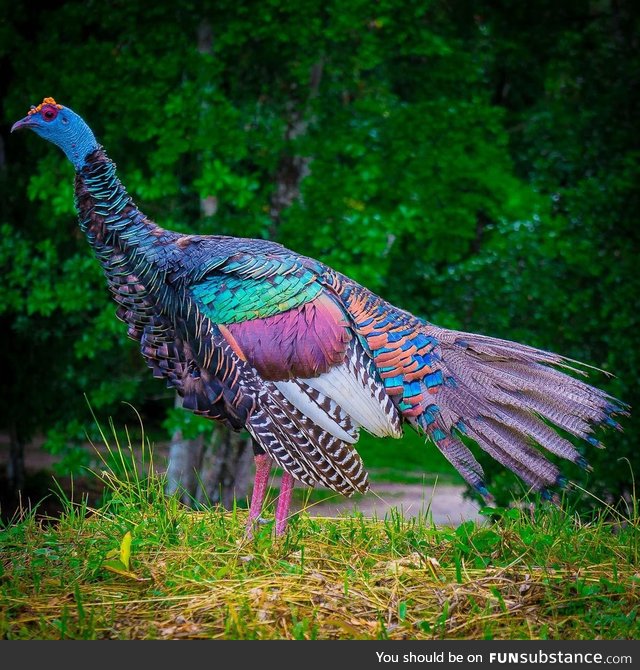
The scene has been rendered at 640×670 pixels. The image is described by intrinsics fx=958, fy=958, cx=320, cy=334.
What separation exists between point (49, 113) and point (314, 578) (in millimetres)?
2590

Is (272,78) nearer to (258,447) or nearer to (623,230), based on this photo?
(623,230)

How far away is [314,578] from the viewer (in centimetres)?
402

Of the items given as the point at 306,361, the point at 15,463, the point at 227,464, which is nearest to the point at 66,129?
the point at 306,361

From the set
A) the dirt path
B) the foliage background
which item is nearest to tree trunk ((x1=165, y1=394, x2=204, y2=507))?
the foliage background

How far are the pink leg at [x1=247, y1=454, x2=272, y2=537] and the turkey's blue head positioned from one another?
170 centimetres

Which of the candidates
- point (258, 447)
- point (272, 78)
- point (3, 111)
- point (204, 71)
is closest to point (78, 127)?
point (258, 447)

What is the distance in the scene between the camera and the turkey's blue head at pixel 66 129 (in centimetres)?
470

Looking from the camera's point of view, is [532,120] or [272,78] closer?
[272,78]

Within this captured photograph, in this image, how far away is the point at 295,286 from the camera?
4.52 meters

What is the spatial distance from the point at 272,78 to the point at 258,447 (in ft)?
16.7

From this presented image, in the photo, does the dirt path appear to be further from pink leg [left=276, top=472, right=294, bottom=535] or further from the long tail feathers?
the long tail feathers

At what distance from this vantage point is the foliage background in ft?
24.2

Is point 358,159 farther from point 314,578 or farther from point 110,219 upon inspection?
point 314,578

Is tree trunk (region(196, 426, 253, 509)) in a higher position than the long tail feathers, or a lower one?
lower
